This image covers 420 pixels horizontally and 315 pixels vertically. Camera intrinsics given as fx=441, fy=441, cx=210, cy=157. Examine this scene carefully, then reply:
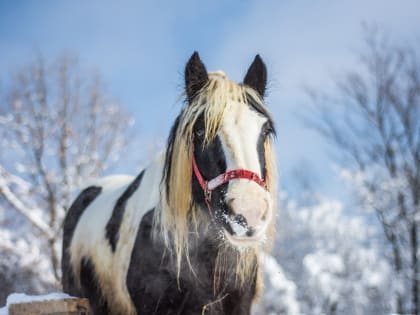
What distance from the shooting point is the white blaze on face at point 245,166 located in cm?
226

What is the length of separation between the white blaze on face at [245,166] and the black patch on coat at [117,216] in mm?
1308

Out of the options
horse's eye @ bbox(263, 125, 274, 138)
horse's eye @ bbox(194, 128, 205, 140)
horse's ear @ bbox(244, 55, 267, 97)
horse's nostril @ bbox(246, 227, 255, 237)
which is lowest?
horse's nostril @ bbox(246, 227, 255, 237)

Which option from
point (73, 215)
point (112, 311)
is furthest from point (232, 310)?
point (73, 215)

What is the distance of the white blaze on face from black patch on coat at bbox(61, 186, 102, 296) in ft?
8.75

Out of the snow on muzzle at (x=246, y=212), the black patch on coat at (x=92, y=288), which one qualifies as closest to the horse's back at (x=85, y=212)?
the black patch on coat at (x=92, y=288)

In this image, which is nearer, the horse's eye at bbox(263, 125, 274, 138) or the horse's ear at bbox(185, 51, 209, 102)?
the horse's eye at bbox(263, 125, 274, 138)

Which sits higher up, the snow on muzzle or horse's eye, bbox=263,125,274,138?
horse's eye, bbox=263,125,274,138

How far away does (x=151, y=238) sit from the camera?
2982 mm

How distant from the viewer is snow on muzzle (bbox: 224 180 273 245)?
2.25 metres

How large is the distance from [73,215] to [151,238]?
2467 mm

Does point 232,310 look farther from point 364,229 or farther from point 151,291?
point 364,229

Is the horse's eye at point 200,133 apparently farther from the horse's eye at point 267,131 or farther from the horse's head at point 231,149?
the horse's eye at point 267,131

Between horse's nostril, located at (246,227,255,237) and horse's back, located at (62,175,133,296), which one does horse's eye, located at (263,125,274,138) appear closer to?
horse's nostril, located at (246,227,255,237)

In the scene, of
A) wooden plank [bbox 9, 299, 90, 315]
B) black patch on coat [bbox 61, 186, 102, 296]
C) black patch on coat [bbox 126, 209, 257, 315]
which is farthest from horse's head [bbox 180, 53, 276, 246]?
black patch on coat [bbox 61, 186, 102, 296]
